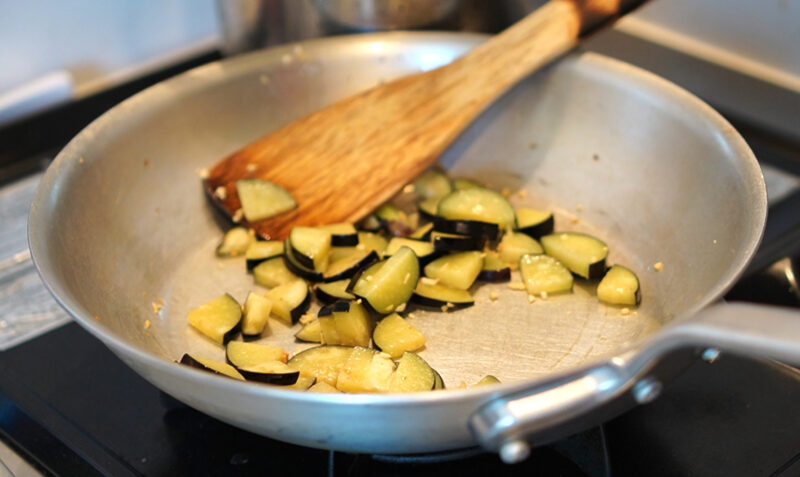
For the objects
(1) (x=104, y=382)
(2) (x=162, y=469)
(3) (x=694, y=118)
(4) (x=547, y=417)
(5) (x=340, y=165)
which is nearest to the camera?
(4) (x=547, y=417)

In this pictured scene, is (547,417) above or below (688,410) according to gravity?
above

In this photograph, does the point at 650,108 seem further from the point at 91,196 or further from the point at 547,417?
the point at 91,196

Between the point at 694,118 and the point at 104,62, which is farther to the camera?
the point at 104,62

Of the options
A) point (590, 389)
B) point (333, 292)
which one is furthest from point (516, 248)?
point (590, 389)

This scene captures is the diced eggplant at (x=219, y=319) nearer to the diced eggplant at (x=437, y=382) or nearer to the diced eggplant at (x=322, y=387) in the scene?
the diced eggplant at (x=322, y=387)

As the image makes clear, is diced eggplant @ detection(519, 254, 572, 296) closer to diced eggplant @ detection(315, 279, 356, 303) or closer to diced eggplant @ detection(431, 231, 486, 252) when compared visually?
diced eggplant @ detection(431, 231, 486, 252)

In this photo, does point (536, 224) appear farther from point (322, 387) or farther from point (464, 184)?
point (322, 387)

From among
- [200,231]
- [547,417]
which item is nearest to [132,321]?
[200,231]
